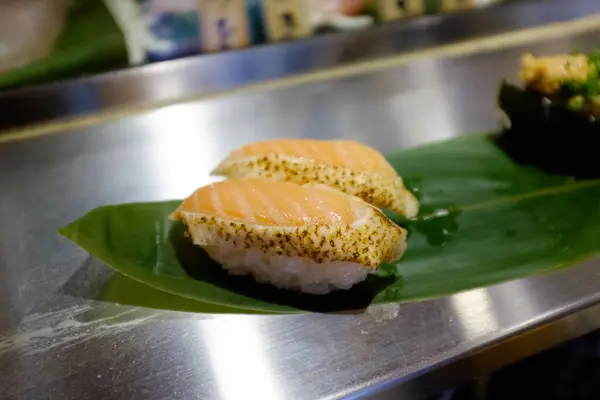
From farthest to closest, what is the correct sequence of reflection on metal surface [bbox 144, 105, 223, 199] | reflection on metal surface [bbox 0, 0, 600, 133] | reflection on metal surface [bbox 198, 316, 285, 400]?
reflection on metal surface [bbox 0, 0, 600, 133], reflection on metal surface [bbox 144, 105, 223, 199], reflection on metal surface [bbox 198, 316, 285, 400]

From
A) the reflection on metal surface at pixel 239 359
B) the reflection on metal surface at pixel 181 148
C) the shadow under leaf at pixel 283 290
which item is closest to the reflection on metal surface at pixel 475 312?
the shadow under leaf at pixel 283 290

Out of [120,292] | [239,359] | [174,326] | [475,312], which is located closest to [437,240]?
[475,312]

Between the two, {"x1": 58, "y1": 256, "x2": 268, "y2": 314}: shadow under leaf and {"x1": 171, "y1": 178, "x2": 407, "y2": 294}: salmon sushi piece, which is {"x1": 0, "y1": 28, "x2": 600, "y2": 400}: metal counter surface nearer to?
{"x1": 58, "y1": 256, "x2": 268, "y2": 314}: shadow under leaf

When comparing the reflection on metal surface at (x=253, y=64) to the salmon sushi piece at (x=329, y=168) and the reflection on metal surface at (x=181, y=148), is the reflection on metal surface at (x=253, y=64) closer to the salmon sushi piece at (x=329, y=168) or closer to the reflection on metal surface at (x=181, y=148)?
the reflection on metal surface at (x=181, y=148)

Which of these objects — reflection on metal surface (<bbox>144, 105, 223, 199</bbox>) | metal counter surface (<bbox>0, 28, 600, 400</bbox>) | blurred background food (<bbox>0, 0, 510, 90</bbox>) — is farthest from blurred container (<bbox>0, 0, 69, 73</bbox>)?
reflection on metal surface (<bbox>144, 105, 223, 199</bbox>)

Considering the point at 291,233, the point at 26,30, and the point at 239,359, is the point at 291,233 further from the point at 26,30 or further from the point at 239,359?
the point at 26,30

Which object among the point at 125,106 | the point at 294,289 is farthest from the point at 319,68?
the point at 294,289
